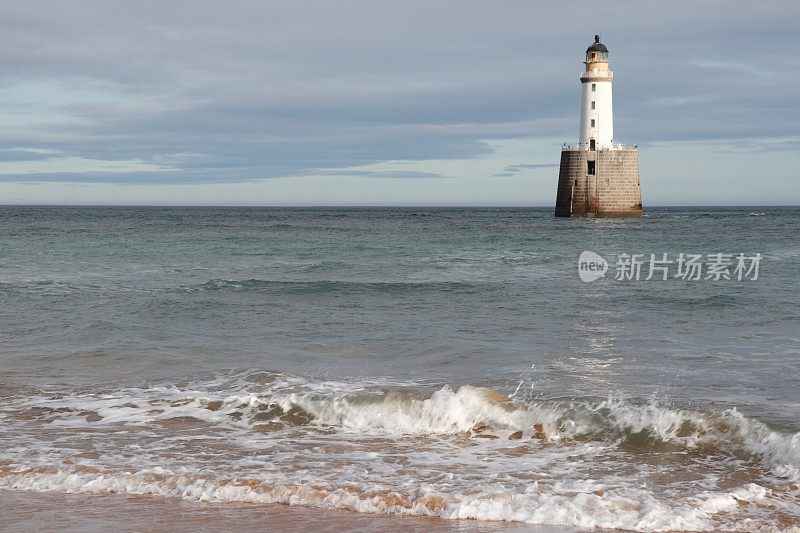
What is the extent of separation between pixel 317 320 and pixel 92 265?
50.5ft

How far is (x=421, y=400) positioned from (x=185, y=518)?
3.60 m

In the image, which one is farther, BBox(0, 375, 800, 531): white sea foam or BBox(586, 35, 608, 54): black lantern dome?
BBox(586, 35, 608, 54): black lantern dome

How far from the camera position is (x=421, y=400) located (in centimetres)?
917

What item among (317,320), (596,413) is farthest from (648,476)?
(317,320)

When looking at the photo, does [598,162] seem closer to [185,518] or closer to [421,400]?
[421,400]

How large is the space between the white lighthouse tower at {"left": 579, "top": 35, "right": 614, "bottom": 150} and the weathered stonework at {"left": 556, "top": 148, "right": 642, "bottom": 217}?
3.34 feet
